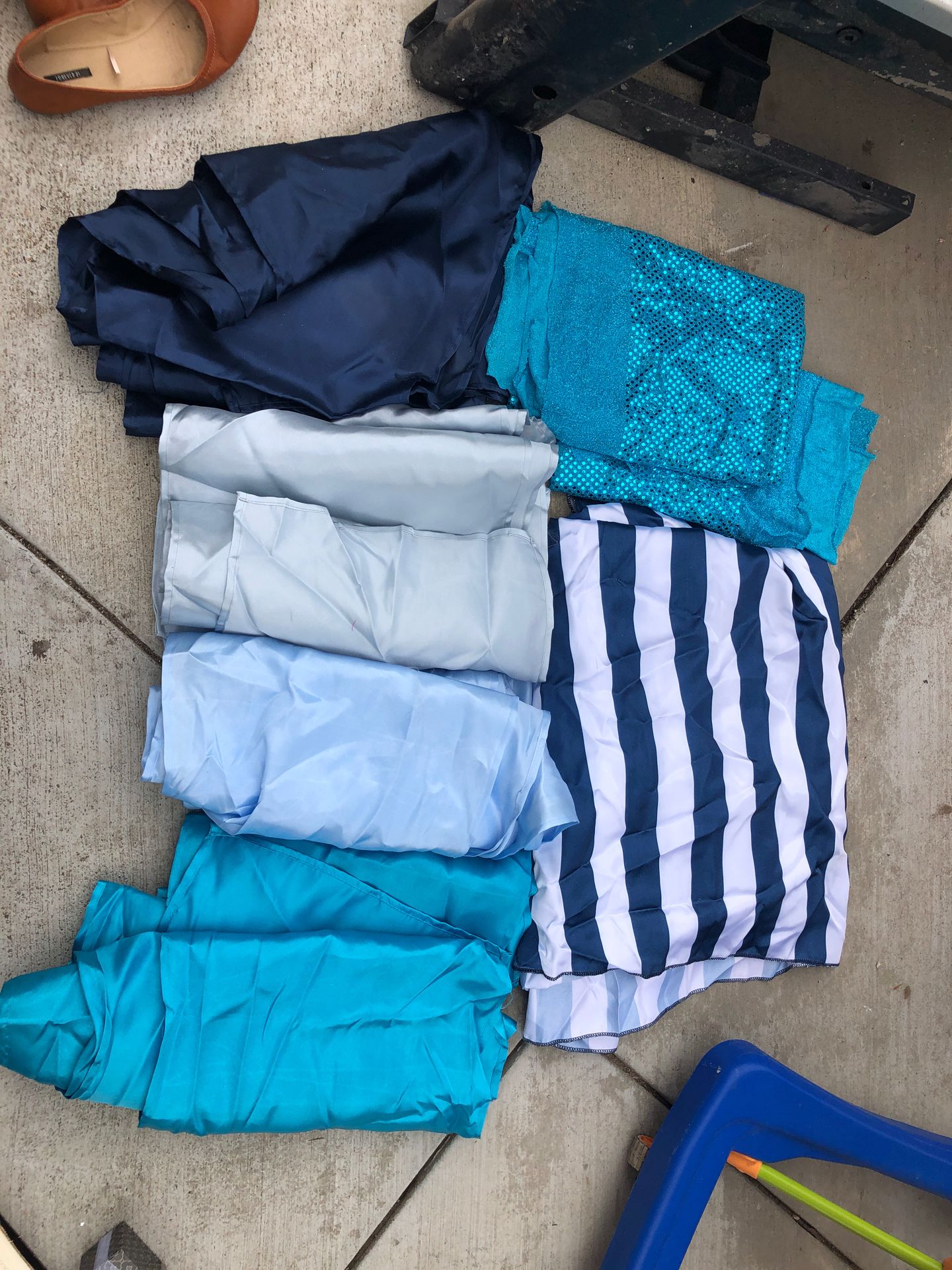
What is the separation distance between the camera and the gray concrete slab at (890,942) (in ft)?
5.87

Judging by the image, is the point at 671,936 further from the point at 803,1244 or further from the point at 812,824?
the point at 803,1244

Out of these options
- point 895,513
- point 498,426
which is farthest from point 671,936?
point 895,513

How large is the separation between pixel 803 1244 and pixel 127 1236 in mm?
1239

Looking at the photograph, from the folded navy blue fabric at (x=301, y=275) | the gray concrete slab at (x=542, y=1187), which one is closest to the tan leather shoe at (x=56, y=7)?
the folded navy blue fabric at (x=301, y=275)

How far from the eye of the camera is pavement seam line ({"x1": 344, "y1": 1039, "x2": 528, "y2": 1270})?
1526 millimetres

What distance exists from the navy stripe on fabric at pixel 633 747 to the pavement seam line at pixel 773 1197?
0.29 meters

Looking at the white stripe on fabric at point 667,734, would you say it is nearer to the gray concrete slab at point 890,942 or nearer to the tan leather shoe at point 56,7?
the gray concrete slab at point 890,942

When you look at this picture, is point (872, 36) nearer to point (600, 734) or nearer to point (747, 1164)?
point (600, 734)

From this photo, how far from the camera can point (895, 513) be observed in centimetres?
193

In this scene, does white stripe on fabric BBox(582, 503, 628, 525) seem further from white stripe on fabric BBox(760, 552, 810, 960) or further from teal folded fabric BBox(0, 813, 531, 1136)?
teal folded fabric BBox(0, 813, 531, 1136)

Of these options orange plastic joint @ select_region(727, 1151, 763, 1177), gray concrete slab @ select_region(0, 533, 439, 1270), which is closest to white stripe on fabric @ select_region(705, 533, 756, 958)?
orange plastic joint @ select_region(727, 1151, 763, 1177)

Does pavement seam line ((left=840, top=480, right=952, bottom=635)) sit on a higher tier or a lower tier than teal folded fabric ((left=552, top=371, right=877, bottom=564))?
lower

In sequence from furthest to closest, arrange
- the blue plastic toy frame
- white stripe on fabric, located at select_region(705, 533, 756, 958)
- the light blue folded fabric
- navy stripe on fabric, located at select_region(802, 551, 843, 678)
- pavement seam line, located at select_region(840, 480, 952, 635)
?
1. pavement seam line, located at select_region(840, 480, 952, 635)
2. navy stripe on fabric, located at select_region(802, 551, 843, 678)
3. white stripe on fabric, located at select_region(705, 533, 756, 958)
4. the blue plastic toy frame
5. the light blue folded fabric

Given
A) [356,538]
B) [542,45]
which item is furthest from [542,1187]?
[542,45]
